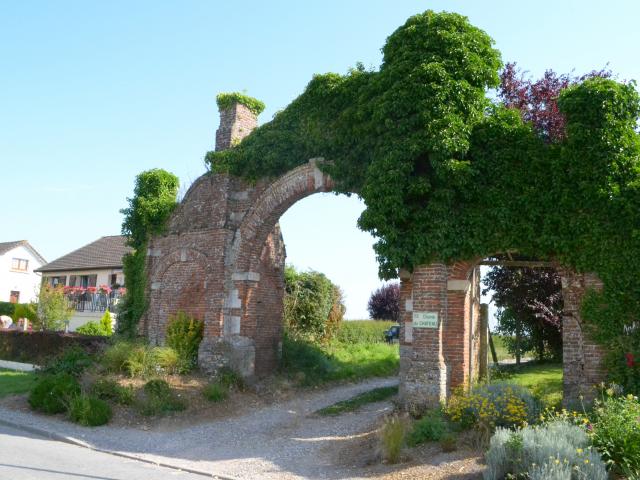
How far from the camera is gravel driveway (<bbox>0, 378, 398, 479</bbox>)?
330 inches

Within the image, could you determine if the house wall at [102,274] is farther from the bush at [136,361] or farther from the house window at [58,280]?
the bush at [136,361]

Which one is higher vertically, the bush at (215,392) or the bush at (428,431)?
the bush at (428,431)

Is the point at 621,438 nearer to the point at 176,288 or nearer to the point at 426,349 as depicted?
the point at 426,349

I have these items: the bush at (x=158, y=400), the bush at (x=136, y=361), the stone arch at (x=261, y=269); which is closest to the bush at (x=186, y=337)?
the bush at (x=136, y=361)

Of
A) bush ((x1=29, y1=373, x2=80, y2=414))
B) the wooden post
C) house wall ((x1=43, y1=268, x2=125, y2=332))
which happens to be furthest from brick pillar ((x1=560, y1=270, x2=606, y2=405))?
house wall ((x1=43, y1=268, x2=125, y2=332))

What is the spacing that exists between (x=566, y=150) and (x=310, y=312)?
13214mm

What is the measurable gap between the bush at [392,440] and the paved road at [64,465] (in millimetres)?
2639

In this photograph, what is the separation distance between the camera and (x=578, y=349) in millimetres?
9430

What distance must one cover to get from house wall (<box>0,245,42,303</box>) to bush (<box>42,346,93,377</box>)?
36524mm

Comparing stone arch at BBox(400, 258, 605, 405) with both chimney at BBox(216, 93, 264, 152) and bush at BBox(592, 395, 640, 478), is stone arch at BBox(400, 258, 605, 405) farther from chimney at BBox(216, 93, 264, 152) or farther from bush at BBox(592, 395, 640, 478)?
chimney at BBox(216, 93, 264, 152)

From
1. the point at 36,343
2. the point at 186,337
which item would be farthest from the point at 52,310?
the point at 186,337

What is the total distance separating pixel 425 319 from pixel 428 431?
230 cm

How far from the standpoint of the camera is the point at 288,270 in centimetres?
2167

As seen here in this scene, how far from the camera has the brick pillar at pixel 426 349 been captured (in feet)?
32.8
